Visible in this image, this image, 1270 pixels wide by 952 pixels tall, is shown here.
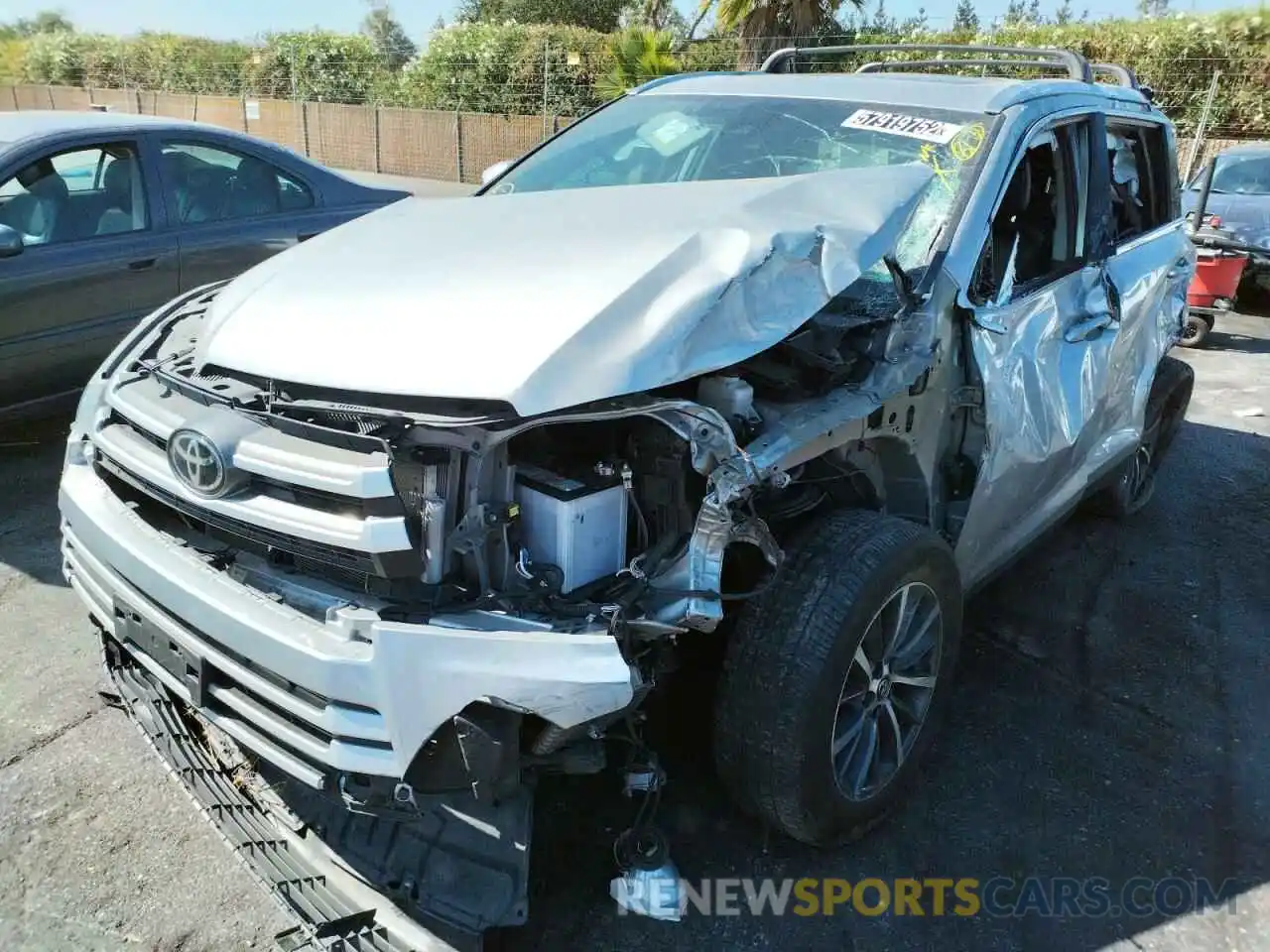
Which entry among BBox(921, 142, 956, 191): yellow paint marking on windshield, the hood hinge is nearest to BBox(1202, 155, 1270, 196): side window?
BBox(921, 142, 956, 191): yellow paint marking on windshield

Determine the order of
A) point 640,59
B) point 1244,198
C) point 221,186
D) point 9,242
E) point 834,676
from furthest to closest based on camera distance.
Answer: point 640,59, point 1244,198, point 221,186, point 9,242, point 834,676

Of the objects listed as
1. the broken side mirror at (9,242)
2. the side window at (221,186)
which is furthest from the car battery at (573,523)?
the side window at (221,186)

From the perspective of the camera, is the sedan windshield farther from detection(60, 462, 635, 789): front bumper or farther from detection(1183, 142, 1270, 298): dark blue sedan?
detection(1183, 142, 1270, 298): dark blue sedan

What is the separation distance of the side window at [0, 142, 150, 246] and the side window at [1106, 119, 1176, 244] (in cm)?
484

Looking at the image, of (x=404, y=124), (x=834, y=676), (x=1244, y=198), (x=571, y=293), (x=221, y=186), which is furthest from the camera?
(x=404, y=124)

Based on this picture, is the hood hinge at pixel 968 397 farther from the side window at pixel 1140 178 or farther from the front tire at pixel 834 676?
the side window at pixel 1140 178

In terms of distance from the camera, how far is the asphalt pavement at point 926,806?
8.02 feet

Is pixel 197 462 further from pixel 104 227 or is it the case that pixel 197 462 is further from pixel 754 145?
pixel 104 227

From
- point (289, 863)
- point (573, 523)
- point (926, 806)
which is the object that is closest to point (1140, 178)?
point (926, 806)

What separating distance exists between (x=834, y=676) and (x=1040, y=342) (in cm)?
153

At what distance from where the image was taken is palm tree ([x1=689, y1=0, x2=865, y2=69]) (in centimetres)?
1590

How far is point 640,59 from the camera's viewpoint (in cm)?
1602

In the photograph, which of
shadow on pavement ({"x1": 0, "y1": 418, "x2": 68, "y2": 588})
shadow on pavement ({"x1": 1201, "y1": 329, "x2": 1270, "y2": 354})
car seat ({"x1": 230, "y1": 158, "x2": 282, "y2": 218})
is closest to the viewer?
shadow on pavement ({"x1": 0, "y1": 418, "x2": 68, "y2": 588})

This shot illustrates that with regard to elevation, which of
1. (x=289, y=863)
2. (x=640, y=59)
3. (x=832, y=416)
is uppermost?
(x=640, y=59)
